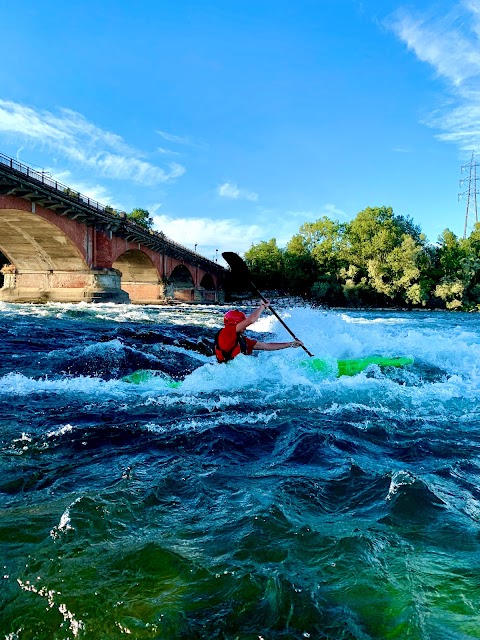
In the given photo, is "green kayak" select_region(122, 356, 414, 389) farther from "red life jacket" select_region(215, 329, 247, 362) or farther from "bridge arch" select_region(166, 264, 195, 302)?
"bridge arch" select_region(166, 264, 195, 302)

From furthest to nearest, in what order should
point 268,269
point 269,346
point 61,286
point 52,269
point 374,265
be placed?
point 268,269 → point 374,265 → point 52,269 → point 61,286 → point 269,346

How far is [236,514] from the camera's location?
10.3 feet

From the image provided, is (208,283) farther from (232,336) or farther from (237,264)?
(232,336)

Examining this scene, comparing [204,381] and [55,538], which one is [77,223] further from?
[55,538]

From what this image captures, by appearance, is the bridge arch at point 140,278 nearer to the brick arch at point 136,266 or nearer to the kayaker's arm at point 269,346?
the brick arch at point 136,266

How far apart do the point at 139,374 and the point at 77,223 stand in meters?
25.2

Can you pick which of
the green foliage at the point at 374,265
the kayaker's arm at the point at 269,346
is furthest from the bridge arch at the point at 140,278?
the kayaker's arm at the point at 269,346

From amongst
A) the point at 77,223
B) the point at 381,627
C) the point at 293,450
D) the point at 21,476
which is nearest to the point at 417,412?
the point at 293,450

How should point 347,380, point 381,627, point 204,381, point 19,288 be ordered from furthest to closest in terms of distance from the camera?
point 19,288 → point 347,380 → point 204,381 → point 381,627

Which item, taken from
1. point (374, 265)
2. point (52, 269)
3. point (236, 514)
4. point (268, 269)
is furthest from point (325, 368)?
point (268, 269)

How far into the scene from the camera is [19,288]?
33.0 m

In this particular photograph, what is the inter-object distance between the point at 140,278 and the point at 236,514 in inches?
1910

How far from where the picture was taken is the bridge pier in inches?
1262

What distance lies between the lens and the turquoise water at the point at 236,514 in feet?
7.16
